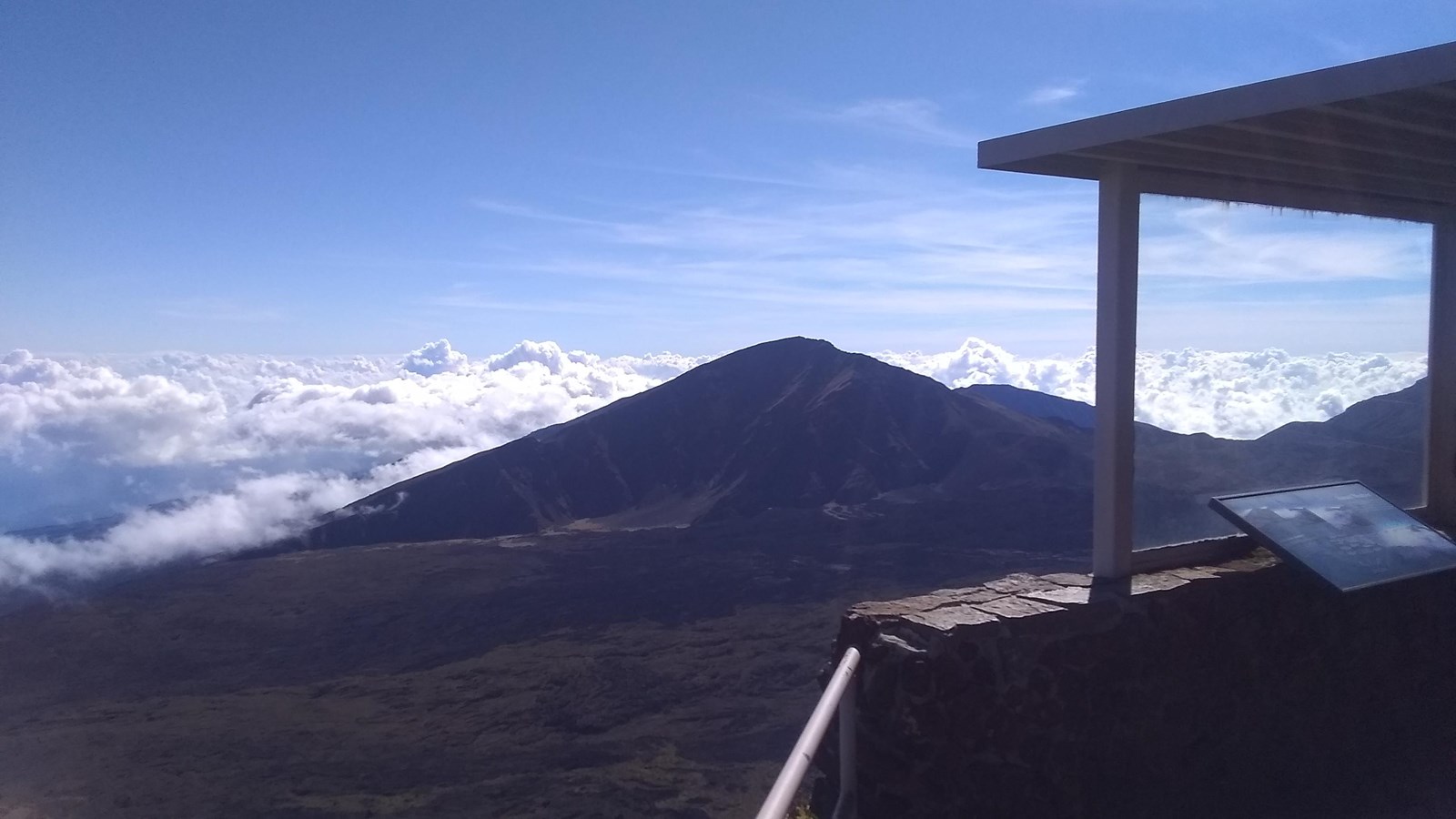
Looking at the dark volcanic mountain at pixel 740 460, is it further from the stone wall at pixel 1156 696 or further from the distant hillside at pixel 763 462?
the stone wall at pixel 1156 696

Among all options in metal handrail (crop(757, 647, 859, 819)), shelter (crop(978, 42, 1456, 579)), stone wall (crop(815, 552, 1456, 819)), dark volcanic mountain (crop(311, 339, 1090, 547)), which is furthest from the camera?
dark volcanic mountain (crop(311, 339, 1090, 547))

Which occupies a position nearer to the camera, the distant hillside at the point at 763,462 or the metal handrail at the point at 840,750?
the metal handrail at the point at 840,750

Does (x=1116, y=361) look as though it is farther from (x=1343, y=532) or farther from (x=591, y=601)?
(x=591, y=601)

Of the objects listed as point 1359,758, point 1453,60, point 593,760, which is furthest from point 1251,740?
point 593,760

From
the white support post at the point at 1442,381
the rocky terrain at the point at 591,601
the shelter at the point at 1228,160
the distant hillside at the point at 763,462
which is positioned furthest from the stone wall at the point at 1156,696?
the distant hillside at the point at 763,462

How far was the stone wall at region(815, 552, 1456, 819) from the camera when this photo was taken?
320 centimetres

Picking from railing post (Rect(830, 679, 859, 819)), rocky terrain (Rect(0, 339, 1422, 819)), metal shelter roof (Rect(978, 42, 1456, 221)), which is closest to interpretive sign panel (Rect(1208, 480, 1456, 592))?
rocky terrain (Rect(0, 339, 1422, 819))

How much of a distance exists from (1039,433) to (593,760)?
43745 mm

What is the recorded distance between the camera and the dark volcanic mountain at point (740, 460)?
5959cm

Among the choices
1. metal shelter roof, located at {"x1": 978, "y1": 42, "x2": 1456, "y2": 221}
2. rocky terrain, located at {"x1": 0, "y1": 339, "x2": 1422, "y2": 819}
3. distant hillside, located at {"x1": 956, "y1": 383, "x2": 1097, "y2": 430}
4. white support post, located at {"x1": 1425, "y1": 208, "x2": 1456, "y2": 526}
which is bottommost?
rocky terrain, located at {"x1": 0, "y1": 339, "x2": 1422, "y2": 819}

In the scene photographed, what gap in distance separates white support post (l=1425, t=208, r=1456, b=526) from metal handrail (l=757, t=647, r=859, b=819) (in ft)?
13.1

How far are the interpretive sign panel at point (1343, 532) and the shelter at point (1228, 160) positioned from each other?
1.07 feet

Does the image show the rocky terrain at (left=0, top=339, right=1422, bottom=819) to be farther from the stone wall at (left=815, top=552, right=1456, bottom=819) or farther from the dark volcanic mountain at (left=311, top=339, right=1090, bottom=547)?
the stone wall at (left=815, top=552, right=1456, bottom=819)

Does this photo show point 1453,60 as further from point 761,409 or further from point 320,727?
point 761,409
